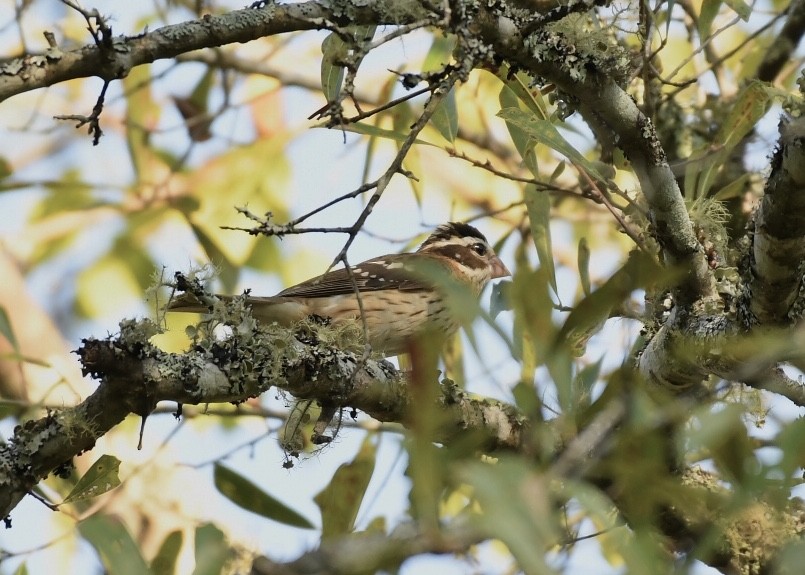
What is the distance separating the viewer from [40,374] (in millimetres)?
6203

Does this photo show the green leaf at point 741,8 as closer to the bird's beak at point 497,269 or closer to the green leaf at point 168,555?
the green leaf at point 168,555

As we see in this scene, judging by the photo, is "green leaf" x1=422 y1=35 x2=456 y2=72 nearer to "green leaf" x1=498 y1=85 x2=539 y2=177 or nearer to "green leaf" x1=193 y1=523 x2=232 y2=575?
"green leaf" x1=498 y1=85 x2=539 y2=177

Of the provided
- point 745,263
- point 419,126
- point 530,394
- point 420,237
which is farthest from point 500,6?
point 420,237

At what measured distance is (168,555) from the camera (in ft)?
9.54

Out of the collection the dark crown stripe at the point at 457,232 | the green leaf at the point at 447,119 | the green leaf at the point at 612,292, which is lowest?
the green leaf at the point at 612,292

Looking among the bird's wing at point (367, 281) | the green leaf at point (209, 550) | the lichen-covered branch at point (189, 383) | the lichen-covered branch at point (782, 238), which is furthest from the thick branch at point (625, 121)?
the bird's wing at point (367, 281)

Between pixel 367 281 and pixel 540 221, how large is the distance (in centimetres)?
163

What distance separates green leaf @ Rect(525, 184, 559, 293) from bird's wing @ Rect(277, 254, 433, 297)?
95cm

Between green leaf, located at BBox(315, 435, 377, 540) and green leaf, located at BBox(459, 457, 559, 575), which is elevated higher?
green leaf, located at BBox(315, 435, 377, 540)

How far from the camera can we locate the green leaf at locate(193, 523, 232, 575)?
159 cm

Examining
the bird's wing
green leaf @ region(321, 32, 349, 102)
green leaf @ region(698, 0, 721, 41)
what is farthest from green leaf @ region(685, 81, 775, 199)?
the bird's wing

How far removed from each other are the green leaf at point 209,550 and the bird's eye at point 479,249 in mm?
4742

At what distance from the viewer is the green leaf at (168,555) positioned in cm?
282

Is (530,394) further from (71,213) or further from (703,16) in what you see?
(71,213)
